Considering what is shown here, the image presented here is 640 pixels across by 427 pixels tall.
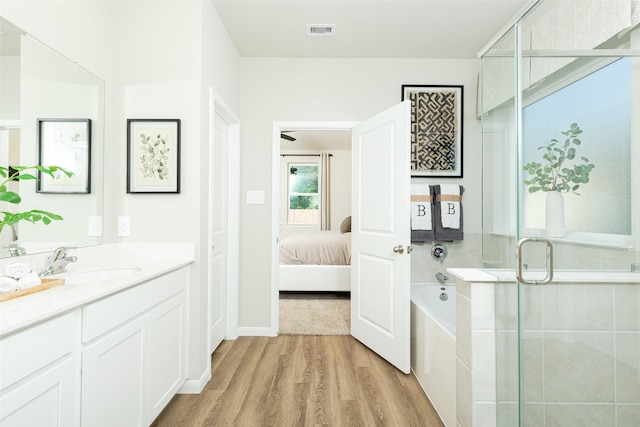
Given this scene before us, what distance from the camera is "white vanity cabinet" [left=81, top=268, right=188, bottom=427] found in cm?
121

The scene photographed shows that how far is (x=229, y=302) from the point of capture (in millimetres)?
3016

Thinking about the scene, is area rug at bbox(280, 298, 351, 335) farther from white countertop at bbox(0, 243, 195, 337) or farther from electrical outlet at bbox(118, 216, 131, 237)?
electrical outlet at bbox(118, 216, 131, 237)

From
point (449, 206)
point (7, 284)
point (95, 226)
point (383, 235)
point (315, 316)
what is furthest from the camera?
point (315, 316)

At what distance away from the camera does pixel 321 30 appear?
265 centimetres

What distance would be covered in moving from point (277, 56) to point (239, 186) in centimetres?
131

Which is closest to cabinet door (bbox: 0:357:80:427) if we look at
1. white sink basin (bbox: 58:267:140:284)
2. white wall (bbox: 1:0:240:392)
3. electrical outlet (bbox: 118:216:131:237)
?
white sink basin (bbox: 58:267:140:284)

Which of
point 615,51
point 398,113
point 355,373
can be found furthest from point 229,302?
point 615,51

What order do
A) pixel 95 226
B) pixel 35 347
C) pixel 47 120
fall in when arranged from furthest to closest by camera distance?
pixel 95 226 → pixel 47 120 → pixel 35 347

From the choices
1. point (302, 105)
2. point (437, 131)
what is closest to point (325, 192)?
point (302, 105)

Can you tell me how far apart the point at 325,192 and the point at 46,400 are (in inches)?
251

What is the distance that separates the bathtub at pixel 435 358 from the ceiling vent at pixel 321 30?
89.5 inches

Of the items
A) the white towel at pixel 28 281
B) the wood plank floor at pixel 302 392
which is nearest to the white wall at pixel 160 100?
the wood plank floor at pixel 302 392

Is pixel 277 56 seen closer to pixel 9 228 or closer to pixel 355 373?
pixel 9 228

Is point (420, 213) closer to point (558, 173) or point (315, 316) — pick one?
point (315, 316)
